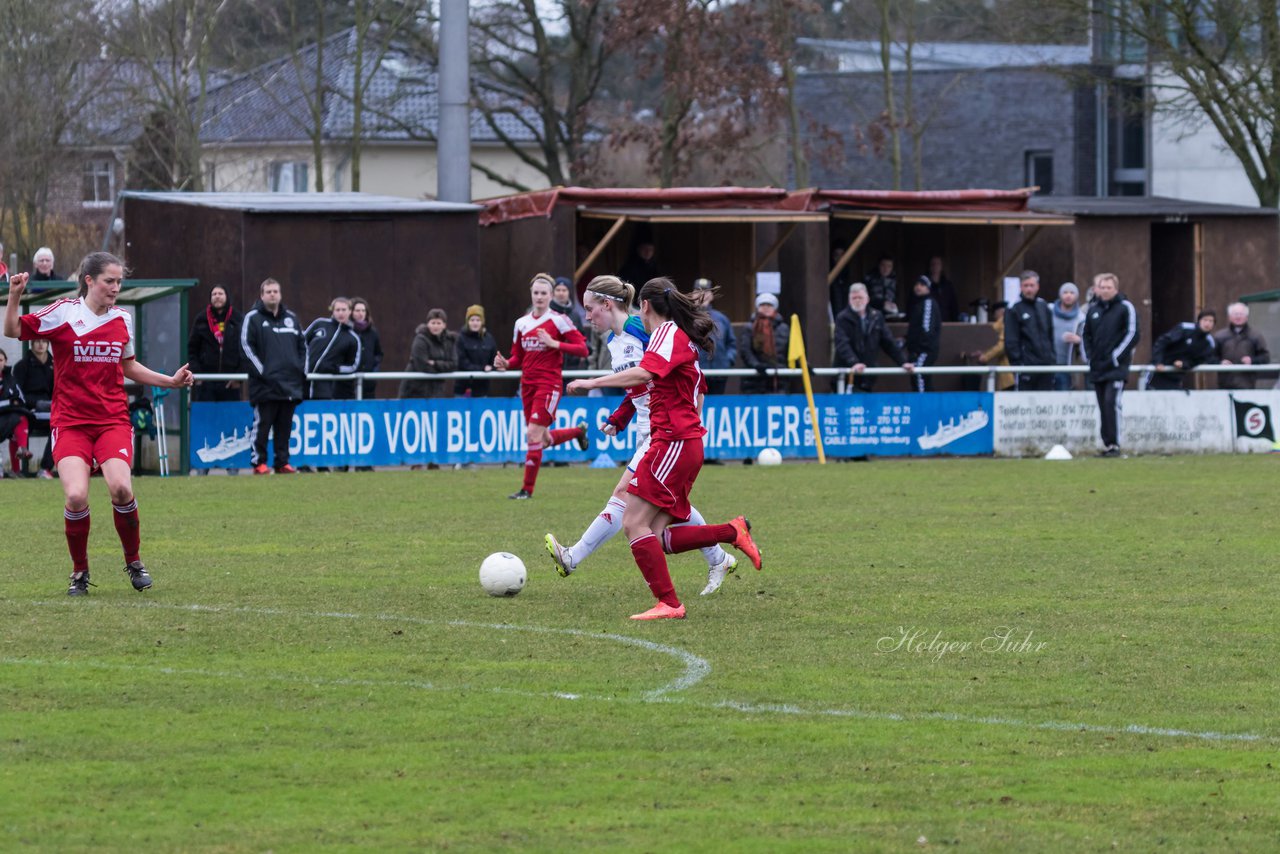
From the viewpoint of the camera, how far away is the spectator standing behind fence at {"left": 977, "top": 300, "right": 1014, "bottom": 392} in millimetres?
26703

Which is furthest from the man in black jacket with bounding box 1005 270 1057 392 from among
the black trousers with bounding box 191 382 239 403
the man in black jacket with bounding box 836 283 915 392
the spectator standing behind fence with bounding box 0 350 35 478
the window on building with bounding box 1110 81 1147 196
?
A: the window on building with bounding box 1110 81 1147 196

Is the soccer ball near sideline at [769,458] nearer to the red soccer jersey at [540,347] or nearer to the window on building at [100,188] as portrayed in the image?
the red soccer jersey at [540,347]

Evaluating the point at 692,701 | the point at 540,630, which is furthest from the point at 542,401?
the point at 692,701

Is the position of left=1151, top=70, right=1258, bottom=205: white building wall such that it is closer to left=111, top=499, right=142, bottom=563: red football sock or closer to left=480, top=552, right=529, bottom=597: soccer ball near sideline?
left=480, top=552, right=529, bottom=597: soccer ball near sideline

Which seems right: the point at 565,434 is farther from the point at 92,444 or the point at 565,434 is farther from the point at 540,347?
the point at 92,444

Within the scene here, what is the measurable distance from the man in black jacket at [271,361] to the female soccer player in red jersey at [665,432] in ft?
35.7

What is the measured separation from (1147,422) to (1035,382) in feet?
4.86

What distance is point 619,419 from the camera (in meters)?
12.7

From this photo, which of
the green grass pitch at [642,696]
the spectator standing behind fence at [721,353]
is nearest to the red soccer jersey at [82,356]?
the green grass pitch at [642,696]

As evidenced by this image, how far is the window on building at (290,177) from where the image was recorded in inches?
2336

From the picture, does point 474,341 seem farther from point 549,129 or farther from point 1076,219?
point 549,129

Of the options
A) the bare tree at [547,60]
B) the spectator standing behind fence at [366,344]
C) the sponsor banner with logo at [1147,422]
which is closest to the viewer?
the spectator standing behind fence at [366,344]

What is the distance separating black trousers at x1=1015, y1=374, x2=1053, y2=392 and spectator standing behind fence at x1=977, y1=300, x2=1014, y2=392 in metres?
0.48

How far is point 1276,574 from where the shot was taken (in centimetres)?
1215
